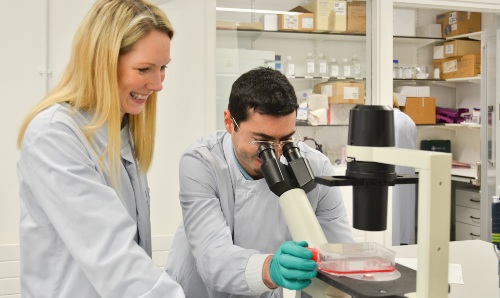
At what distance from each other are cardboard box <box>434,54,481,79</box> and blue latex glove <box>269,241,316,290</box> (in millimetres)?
4296

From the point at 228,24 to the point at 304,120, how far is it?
907 mm

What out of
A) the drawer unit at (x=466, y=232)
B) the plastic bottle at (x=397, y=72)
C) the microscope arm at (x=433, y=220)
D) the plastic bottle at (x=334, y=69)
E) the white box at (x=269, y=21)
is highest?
the white box at (x=269, y=21)

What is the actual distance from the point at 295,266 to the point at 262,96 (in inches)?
23.6

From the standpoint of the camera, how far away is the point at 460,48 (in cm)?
A: 491

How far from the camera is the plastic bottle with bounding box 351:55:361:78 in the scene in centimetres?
377

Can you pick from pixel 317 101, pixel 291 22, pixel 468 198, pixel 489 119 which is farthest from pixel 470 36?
pixel 291 22

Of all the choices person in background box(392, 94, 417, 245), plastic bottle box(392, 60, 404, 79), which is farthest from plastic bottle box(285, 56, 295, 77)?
plastic bottle box(392, 60, 404, 79)

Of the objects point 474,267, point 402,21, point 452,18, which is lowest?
point 474,267

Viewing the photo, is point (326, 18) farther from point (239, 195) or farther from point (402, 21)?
point (239, 195)

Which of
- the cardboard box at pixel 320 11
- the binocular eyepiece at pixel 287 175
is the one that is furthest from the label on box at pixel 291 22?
the binocular eyepiece at pixel 287 175

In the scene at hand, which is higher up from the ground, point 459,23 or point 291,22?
point 459,23

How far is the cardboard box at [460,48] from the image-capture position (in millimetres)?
4902

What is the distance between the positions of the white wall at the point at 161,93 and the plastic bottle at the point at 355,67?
1185 mm

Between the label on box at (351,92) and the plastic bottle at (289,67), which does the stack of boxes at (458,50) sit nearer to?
the label on box at (351,92)
